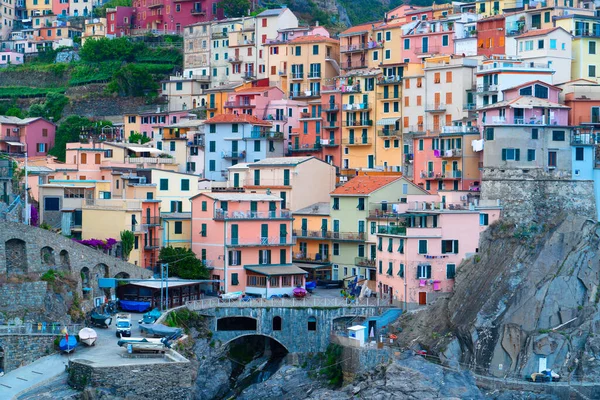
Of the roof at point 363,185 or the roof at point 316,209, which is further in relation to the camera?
the roof at point 316,209

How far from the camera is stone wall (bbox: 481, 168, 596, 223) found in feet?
266

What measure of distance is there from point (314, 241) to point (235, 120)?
14.7 metres

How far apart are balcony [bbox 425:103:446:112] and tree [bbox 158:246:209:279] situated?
20.0 meters

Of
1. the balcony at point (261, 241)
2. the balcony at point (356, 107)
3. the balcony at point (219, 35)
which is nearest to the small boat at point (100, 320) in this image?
the balcony at point (261, 241)

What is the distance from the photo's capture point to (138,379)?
215 ft

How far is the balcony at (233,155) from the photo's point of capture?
332 feet

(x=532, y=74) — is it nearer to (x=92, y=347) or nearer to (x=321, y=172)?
(x=321, y=172)

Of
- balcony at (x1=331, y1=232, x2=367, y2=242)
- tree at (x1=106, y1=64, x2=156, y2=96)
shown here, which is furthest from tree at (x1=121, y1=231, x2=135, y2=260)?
tree at (x1=106, y1=64, x2=156, y2=96)

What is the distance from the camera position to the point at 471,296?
77.0 metres

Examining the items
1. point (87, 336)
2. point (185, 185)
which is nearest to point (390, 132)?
point (185, 185)

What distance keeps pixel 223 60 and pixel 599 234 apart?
47665mm

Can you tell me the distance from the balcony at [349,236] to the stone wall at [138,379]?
75.2 feet

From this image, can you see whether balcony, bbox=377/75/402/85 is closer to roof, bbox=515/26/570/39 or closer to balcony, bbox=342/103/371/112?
balcony, bbox=342/103/371/112

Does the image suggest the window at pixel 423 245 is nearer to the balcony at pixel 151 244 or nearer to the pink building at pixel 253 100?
the balcony at pixel 151 244
